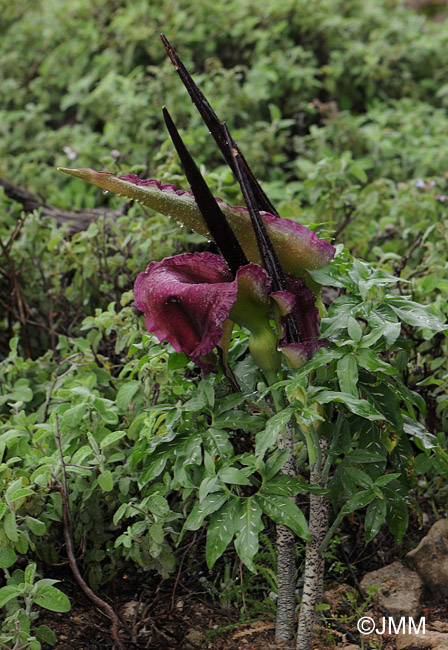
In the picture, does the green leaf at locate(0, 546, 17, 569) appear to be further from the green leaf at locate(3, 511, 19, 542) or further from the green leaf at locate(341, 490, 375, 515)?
the green leaf at locate(341, 490, 375, 515)

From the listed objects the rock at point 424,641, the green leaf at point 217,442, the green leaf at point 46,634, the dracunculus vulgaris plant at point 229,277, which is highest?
the dracunculus vulgaris plant at point 229,277

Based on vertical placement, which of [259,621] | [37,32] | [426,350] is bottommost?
[259,621]

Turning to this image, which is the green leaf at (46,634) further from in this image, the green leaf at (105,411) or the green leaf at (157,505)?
the green leaf at (105,411)

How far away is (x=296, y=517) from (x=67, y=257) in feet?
5.81

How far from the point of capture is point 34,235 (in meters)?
2.92

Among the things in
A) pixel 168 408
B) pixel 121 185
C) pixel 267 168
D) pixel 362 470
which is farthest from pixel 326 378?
pixel 267 168

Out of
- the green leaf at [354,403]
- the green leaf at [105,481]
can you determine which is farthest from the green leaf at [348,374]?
the green leaf at [105,481]

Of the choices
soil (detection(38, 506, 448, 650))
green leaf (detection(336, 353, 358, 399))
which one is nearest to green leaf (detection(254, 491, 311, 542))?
green leaf (detection(336, 353, 358, 399))

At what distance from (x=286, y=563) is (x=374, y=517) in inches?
8.7

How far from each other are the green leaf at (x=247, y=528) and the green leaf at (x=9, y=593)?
19.8 inches

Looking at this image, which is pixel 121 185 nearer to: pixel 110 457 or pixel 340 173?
pixel 110 457

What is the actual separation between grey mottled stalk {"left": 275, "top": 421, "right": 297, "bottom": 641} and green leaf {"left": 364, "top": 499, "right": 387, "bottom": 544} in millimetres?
169

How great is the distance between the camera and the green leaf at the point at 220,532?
4.72 feet

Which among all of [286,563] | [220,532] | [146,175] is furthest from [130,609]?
[146,175]
